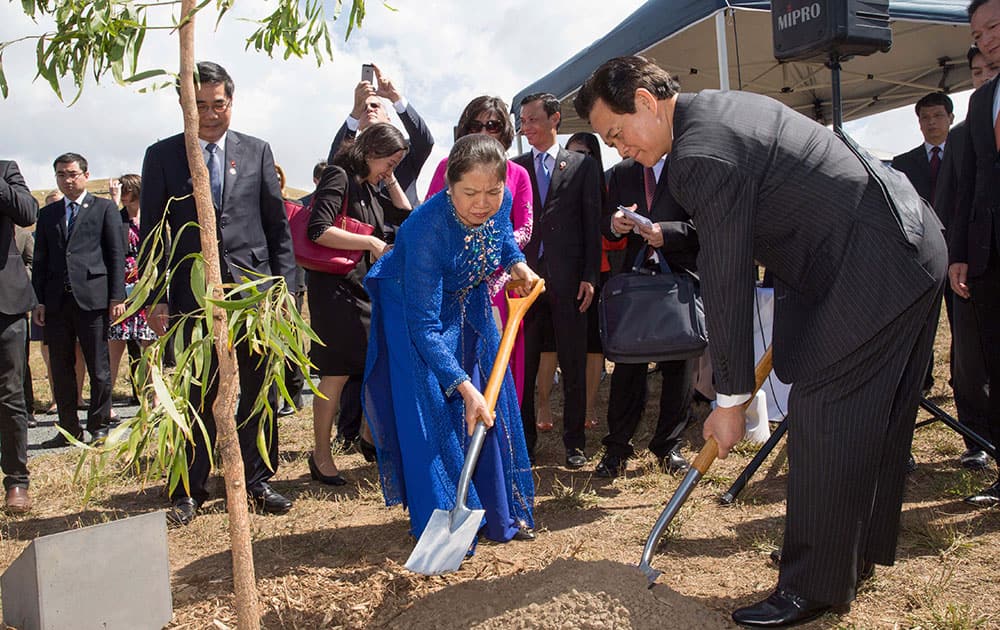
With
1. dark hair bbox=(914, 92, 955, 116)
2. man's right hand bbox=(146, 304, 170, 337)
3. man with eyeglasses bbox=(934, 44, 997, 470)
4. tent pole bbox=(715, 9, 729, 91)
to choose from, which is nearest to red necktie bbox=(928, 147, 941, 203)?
dark hair bbox=(914, 92, 955, 116)

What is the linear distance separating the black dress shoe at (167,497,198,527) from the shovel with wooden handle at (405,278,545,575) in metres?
1.57

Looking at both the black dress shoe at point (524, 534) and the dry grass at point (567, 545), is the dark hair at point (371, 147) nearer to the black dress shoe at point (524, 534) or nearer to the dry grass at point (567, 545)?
the dry grass at point (567, 545)

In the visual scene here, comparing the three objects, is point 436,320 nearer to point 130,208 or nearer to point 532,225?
point 532,225

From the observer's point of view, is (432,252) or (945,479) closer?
(432,252)

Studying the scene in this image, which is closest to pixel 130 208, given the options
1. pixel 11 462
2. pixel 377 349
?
pixel 11 462

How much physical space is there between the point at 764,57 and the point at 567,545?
7.50 metres

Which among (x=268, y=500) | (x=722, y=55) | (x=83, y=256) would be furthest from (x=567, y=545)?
(x=83, y=256)

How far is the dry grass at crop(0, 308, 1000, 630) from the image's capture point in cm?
267

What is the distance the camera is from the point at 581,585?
2.38 meters

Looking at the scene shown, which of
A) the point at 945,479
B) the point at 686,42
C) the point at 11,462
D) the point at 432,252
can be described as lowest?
the point at 945,479

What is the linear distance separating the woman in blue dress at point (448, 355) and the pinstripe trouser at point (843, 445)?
3.45 feet

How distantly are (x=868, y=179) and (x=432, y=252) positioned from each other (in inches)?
58.0

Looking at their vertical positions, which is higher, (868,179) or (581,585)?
(868,179)

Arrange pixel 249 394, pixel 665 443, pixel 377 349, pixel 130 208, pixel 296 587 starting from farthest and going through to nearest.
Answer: pixel 130 208 → pixel 665 443 → pixel 249 394 → pixel 377 349 → pixel 296 587
